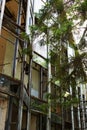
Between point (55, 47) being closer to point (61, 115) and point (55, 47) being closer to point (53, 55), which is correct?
point (53, 55)

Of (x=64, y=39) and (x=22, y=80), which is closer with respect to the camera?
(x=64, y=39)

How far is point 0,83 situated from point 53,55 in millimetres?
1560

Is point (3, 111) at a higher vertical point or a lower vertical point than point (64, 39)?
lower

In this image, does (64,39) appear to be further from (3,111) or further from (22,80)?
(3,111)

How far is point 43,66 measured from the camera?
33.0ft

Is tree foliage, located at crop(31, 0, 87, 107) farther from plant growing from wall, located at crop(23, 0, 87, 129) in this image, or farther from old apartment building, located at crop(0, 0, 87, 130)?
old apartment building, located at crop(0, 0, 87, 130)

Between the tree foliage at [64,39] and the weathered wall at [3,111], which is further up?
the tree foliage at [64,39]

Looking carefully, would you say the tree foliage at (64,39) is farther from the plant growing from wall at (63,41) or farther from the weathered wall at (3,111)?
the weathered wall at (3,111)

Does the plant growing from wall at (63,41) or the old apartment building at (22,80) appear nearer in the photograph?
the plant growing from wall at (63,41)

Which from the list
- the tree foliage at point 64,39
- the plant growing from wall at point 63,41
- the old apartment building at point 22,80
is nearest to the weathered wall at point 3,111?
the old apartment building at point 22,80

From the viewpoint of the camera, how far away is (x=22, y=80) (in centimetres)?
671

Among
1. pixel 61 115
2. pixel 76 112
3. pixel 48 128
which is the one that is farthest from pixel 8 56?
pixel 76 112

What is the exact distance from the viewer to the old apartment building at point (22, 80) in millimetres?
6277

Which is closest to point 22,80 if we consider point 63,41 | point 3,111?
point 3,111
